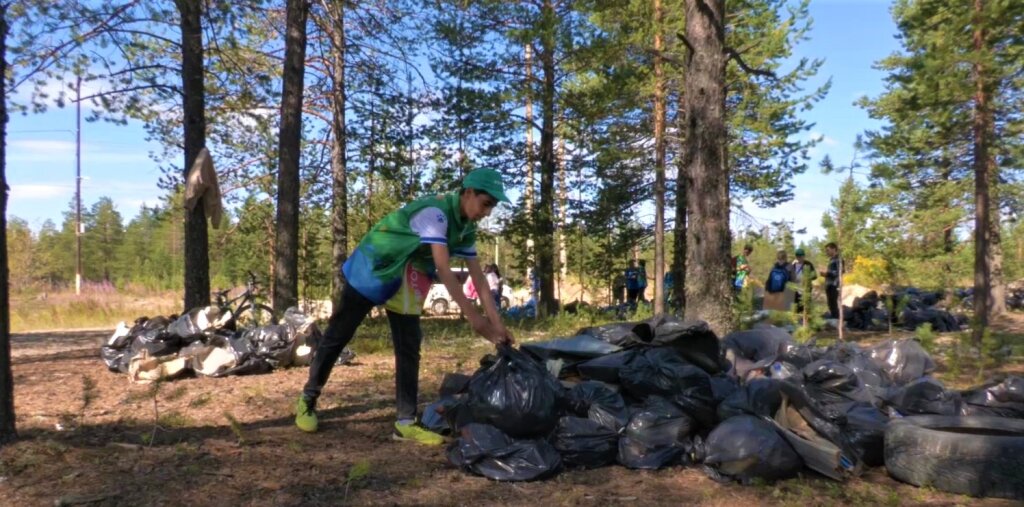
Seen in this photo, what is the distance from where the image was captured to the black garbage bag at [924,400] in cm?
382

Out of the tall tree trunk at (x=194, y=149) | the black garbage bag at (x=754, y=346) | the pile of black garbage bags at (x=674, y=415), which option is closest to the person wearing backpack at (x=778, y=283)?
the black garbage bag at (x=754, y=346)

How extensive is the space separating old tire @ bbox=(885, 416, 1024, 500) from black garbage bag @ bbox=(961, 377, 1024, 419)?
1.25 ft

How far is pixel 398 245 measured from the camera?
3660mm

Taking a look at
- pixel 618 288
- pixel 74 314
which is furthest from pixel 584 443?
pixel 74 314

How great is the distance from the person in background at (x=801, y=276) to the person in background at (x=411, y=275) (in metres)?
4.08

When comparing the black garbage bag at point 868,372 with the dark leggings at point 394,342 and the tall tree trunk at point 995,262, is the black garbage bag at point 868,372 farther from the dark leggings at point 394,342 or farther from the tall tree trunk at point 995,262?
the tall tree trunk at point 995,262

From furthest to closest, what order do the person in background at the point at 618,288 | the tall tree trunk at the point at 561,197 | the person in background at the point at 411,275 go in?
the person in background at the point at 618,288
the tall tree trunk at the point at 561,197
the person in background at the point at 411,275

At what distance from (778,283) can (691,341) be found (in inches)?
308

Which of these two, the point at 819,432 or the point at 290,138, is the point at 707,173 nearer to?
the point at 819,432

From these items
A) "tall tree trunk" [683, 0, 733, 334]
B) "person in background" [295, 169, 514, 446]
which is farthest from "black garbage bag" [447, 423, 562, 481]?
"tall tree trunk" [683, 0, 733, 334]

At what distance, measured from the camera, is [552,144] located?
1480cm

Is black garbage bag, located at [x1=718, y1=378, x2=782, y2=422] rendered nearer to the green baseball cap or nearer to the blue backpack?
the green baseball cap

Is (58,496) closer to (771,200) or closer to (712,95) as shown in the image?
(712,95)

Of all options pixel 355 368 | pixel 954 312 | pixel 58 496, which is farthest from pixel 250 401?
pixel 954 312
